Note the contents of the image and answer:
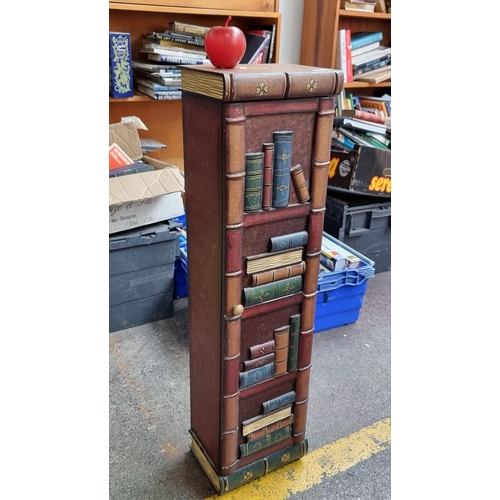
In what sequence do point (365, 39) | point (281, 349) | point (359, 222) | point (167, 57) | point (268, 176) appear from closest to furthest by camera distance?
point (268, 176) < point (281, 349) < point (167, 57) < point (359, 222) < point (365, 39)

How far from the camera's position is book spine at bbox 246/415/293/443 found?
1549mm

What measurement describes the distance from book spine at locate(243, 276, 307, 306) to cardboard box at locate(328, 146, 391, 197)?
1.41m

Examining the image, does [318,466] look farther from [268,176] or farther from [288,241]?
[268,176]

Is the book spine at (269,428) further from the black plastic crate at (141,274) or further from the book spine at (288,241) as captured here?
the black plastic crate at (141,274)

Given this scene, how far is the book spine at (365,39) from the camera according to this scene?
3.10m

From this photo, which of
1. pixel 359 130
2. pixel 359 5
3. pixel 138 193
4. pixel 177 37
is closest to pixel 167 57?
pixel 177 37

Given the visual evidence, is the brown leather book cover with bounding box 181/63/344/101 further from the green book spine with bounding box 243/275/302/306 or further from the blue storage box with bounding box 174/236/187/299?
the blue storage box with bounding box 174/236/187/299

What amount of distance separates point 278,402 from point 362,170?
61.2 inches

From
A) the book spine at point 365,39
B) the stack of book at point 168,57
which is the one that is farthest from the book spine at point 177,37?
the book spine at point 365,39

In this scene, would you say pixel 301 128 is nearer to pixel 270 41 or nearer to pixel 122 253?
pixel 122 253

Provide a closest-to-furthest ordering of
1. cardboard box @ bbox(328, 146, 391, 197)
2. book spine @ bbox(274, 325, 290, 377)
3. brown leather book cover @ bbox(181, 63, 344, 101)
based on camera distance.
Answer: brown leather book cover @ bbox(181, 63, 344, 101) → book spine @ bbox(274, 325, 290, 377) → cardboard box @ bbox(328, 146, 391, 197)

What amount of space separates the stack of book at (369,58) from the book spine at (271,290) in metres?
2.14

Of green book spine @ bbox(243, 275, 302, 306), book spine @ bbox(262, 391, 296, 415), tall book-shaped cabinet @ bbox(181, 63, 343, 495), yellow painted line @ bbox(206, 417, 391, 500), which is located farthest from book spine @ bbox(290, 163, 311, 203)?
yellow painted line @ bbox(206, 417, 391, 500)

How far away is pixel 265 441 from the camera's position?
159 cm
